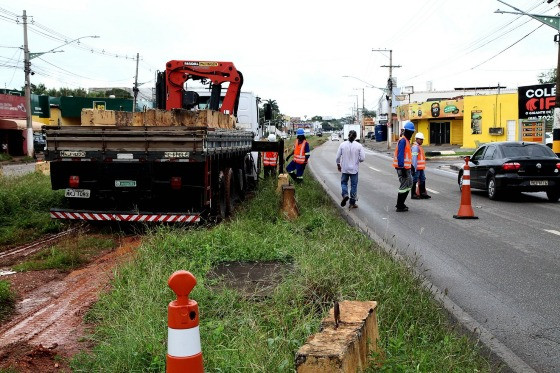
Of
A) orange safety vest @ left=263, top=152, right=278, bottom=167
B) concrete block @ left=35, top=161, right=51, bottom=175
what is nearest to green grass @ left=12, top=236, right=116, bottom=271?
orange safety vest @ left=263, top=152, right=278, bottom=167

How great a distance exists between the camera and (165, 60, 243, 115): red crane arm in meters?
15.1

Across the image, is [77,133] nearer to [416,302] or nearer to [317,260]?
[317,260]

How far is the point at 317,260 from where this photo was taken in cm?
662

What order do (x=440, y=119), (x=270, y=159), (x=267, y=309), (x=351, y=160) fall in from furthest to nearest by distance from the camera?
(x=440, y=119), (x=270, y=159), (x=351, y=160), (x=267, y=309)

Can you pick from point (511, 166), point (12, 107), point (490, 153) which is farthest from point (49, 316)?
point (12, 107)

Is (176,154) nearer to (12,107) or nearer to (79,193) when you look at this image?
(79,193)

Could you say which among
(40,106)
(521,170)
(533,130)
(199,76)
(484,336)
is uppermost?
(40,106)

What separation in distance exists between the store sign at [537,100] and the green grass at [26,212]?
28294mm

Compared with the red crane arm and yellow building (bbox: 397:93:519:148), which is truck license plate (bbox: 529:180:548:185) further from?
yellow building (bbox: 397:93:519:148)

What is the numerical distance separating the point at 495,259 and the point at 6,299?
625cm

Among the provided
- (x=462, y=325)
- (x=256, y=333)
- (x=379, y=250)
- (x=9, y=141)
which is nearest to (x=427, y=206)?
(x=379, y=250)

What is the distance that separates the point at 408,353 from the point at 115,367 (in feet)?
6.41

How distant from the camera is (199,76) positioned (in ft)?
50.6

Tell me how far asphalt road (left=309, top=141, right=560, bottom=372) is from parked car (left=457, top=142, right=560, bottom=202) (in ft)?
1.23
